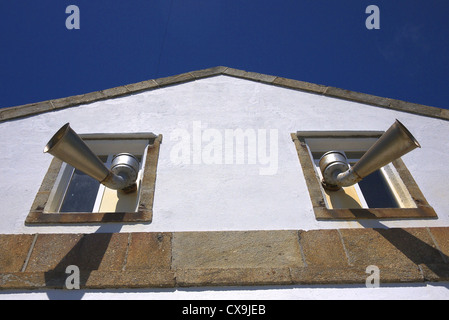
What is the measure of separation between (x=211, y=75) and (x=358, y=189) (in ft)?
10.8

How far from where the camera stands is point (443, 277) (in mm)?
3441

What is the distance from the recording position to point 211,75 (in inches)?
256

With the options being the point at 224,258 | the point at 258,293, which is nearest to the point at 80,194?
the point at 224,258

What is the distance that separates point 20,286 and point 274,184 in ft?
9.38

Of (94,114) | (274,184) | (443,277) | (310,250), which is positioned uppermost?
(94,114)

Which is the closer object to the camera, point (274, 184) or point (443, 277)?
point (443, 277)

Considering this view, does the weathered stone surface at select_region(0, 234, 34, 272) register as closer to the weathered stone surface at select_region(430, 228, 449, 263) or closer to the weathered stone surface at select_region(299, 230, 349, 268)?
the weathered stone surface at select_region(299, 230, 349, 268)

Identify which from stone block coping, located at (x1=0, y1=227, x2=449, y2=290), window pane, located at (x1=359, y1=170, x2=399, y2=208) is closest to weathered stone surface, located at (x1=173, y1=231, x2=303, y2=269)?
stone block coping, located at (x1=0, y1=227, x2=449, y2=290)

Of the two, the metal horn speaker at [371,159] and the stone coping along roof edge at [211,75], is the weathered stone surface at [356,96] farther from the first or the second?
the metal horn speaker at [371,159]

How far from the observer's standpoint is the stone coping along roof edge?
219 inches

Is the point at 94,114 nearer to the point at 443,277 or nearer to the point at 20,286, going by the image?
the point at 20,286

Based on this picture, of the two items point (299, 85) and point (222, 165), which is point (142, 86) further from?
point (299, 85)
